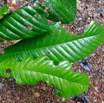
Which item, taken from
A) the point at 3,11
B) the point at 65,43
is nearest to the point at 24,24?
the point at 3,11

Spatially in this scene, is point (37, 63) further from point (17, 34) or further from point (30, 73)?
point (17, 34)

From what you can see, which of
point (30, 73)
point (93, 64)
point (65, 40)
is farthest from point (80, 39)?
point (93, 64)

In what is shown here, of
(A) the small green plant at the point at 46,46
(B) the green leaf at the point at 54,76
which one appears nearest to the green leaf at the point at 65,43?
(A) the small green plant at the point at 46,46

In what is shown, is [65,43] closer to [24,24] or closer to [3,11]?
[24,24]

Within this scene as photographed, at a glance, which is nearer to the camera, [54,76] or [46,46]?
[54,76]

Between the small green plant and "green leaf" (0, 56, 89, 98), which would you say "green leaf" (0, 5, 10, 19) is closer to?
the small green plant

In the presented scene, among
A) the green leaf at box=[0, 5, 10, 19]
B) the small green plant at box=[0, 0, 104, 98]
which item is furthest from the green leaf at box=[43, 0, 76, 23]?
the green leaf at box=[0, 5, 10, 19]

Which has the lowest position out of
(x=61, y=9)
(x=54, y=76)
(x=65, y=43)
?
(x=54, y=76)

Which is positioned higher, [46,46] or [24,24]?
[24,24]
